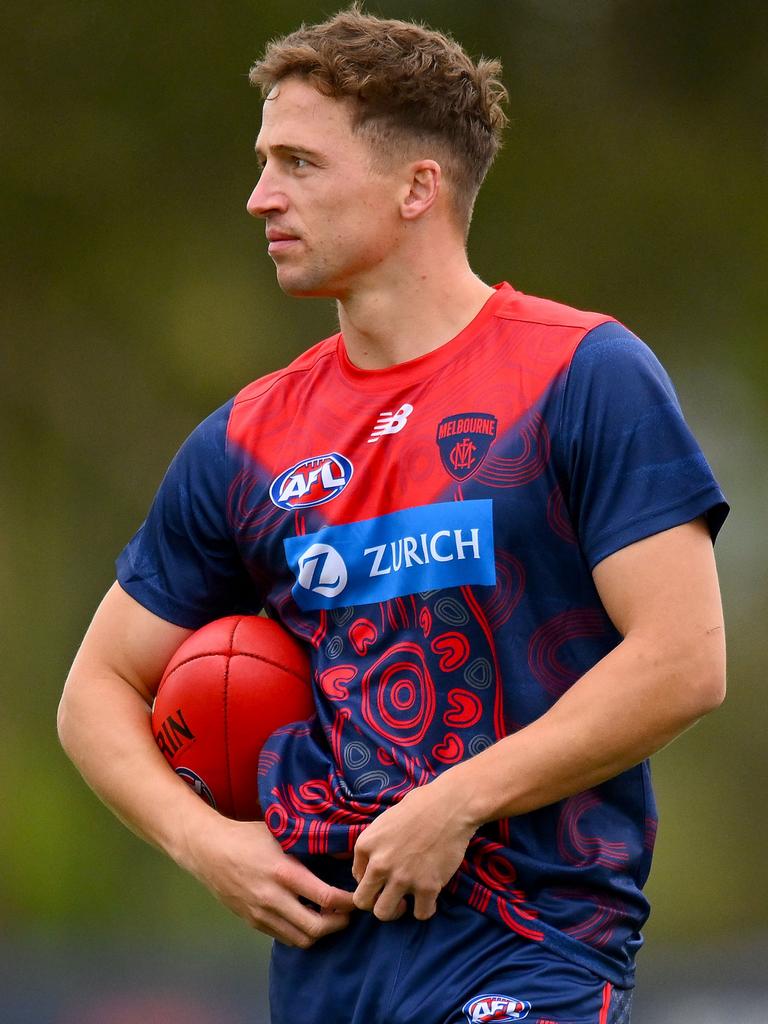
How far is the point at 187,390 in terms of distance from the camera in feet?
19.9

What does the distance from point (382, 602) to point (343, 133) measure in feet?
2.41

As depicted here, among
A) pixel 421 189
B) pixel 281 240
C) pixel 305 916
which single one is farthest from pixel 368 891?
pixel 421 189

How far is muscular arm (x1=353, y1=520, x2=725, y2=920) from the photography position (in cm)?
212

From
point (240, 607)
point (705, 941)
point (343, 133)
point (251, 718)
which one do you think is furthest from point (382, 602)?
point (705, 941)

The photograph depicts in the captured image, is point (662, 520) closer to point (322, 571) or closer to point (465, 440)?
point (465, 440)

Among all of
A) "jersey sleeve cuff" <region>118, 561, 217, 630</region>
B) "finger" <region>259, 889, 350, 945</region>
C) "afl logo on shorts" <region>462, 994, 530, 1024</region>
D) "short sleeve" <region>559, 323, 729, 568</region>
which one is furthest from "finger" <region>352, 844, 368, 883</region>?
"jersey sleeve cuff" <region>118, 561, 217, 630</region>

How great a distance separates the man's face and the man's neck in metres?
0.04

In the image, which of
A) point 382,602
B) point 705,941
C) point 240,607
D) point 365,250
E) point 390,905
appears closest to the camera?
point 390,905

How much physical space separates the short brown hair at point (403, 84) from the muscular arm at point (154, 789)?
86 cm

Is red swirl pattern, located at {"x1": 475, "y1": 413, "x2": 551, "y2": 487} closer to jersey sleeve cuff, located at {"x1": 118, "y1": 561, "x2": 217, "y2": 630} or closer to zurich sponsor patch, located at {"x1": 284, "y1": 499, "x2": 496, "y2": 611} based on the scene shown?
zurich sponsor patch, located at {"x1": 284, "y1": 499, "x2": 496, "y2": 611}

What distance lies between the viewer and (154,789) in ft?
8.03

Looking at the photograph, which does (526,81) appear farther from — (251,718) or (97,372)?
(251,718)

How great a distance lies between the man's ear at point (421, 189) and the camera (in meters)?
2.56

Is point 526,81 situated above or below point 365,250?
above
